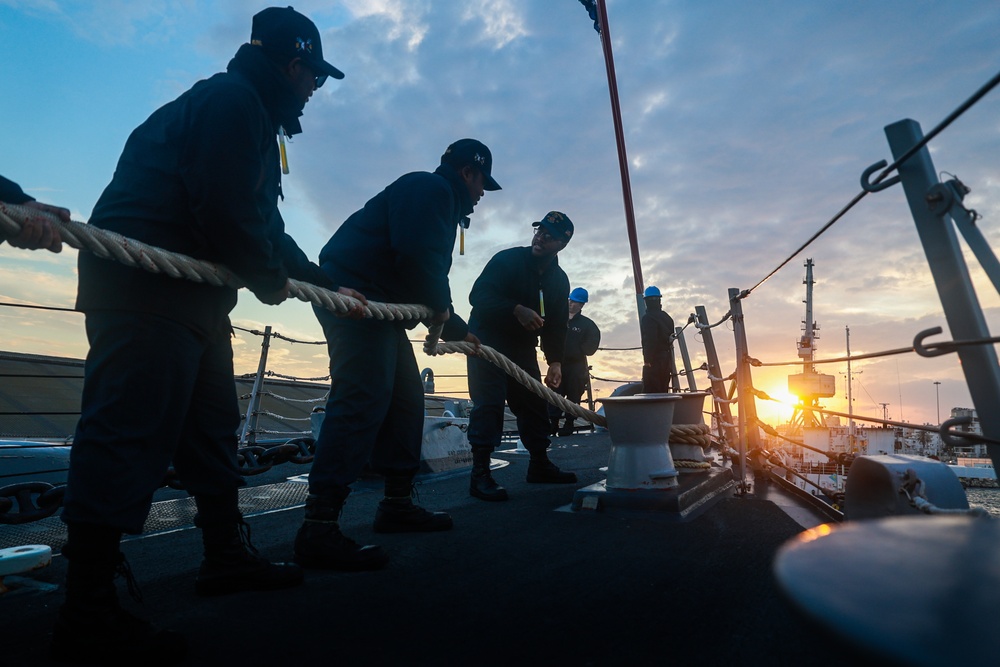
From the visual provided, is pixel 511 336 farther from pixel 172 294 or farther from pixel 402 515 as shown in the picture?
pixel 172 294

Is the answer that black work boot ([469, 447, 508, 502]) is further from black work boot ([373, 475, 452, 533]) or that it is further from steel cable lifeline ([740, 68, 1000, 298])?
steel cable lifeline ([740, 68, 1000, 298])

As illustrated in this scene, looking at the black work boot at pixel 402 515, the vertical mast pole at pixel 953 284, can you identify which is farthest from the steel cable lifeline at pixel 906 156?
the black work boot at pixel 402 515

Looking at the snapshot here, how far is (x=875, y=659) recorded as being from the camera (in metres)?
0.32

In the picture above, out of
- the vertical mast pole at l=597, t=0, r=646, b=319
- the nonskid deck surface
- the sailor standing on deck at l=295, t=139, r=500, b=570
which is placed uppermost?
the vertical mast pole at l=597, t=0, r=646, b=319

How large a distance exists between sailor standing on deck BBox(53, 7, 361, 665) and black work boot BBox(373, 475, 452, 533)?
66 cm

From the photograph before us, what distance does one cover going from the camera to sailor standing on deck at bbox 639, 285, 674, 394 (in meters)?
6.09

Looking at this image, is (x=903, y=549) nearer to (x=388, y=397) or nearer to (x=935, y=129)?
(x=935, y=129)

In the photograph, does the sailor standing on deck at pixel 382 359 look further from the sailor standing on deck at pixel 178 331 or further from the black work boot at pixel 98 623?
the black work boot at pixel 98 623

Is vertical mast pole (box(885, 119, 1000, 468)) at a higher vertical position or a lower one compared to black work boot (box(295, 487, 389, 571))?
higher

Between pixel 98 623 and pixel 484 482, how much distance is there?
6.47 feet

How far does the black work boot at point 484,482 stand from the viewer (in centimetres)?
290

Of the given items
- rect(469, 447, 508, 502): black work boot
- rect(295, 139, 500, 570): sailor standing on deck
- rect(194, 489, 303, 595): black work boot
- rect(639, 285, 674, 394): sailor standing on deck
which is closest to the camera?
rect(194, 489, 303, 595): black work boot

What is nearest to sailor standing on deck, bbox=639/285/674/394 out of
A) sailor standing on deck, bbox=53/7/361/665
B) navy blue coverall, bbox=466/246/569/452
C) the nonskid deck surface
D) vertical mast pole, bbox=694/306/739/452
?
vertical mast pole, bbox=694/306/739/452

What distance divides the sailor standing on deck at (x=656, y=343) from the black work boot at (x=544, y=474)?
2717 mm
